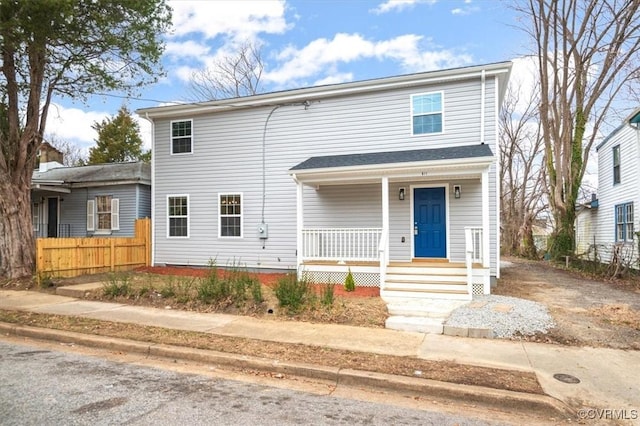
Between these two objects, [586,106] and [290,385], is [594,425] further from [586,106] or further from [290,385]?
[586,106]

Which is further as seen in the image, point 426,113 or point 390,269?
point 426,113

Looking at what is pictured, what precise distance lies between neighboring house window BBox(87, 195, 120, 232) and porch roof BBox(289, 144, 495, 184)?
29.9ft

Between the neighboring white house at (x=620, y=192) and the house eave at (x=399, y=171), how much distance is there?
6888mm

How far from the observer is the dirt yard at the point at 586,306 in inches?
234

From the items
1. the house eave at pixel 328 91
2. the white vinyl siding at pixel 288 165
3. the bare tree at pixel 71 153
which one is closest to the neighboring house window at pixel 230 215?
the white vinyl siding at pixel 288 165

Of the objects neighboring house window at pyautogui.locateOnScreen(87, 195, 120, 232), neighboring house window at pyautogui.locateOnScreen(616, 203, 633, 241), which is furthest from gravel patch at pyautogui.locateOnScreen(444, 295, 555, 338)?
neighboring house window at pyautogui.locateOnScreen(87, 195, 120, 232)

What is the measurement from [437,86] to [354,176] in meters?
3.59

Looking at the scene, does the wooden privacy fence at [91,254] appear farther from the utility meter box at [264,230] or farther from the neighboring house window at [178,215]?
the utility meter box at [264,230]

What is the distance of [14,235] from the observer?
11.5 m

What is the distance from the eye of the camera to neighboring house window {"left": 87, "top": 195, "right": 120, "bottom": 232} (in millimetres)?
15797

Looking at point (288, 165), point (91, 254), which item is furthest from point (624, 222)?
point (91, 254)

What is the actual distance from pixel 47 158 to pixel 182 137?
12.9m

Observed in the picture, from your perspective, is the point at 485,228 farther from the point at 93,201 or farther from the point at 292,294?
the point at 93,201

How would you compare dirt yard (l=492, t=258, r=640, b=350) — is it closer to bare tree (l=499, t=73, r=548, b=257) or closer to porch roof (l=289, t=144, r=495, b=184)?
porch roof (l=289, t=144, r=495, b=184)
